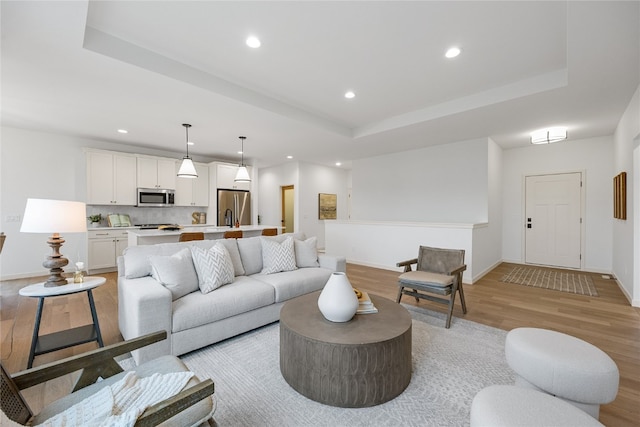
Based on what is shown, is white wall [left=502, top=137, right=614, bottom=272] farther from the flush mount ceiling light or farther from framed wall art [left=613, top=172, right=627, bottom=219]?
the flush mount ceiling light

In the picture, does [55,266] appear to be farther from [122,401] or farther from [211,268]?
[122,401]

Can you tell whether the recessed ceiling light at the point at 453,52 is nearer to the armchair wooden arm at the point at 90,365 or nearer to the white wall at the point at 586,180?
the armchair wooden arm at the point at 90,365

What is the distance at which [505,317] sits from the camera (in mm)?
3174

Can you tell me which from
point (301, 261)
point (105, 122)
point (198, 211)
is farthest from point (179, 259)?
point (198, 211)

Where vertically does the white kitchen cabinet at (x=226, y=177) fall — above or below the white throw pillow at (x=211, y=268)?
above

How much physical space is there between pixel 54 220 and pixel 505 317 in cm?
446

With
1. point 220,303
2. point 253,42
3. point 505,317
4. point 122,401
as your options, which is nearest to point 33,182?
point 220,303

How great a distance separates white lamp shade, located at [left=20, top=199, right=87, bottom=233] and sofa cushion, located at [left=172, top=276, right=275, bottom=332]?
1037mm

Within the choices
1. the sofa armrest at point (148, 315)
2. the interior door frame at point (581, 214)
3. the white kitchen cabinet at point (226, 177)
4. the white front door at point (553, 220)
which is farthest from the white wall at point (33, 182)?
the white front door at point (553, 220)

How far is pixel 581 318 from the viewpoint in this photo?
314cm

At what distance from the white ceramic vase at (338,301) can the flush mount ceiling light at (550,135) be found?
16.1ft

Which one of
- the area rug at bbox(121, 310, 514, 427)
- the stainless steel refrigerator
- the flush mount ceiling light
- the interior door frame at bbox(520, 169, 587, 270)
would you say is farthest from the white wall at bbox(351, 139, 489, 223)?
the area rug at bbox(121, 310, 514, 427)

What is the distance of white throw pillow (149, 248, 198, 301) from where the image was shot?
2.45m

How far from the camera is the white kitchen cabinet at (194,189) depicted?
257 inches
